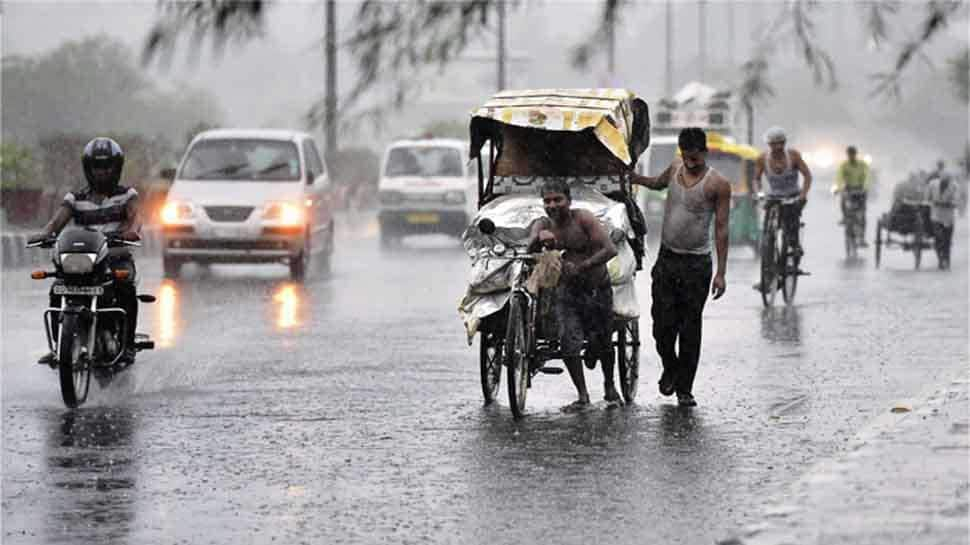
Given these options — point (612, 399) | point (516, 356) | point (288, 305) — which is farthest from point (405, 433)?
point (288, 305)

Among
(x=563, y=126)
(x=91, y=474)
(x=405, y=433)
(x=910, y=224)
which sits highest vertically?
(x=563, y=126)

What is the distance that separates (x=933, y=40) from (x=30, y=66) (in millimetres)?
65080

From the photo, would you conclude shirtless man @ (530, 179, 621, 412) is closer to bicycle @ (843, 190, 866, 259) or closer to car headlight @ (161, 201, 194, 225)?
car headlight @ (161, 201, 194, 225)

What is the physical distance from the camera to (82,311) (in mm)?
13094

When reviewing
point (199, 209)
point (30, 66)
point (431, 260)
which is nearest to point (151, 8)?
point (199, 209)

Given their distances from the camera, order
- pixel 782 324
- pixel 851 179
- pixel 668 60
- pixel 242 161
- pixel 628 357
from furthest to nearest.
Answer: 1. pixel 668 60
2. pixel 851 179
3. pixel 242 161
4. pixel 782 324
5. pixel 628 357

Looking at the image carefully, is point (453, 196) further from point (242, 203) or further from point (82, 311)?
Result: point (82, 311)

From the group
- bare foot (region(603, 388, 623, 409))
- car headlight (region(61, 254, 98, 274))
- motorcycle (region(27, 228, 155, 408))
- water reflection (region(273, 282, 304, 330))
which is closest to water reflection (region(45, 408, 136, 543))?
motorcycle (region(27, 228, 155, 408))

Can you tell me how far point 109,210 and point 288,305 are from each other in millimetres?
7825

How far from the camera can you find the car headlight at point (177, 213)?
82.9 ft

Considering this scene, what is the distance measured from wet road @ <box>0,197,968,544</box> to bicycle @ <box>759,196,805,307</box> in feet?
1.61

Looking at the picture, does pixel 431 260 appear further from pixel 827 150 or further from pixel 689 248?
pixel 827 150

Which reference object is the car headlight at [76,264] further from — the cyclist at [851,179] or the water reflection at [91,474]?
the cyclist at [851,179]

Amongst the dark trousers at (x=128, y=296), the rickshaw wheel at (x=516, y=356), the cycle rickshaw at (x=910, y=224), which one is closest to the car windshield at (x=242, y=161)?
the cycle rickshaw at (x=910, y=224)
